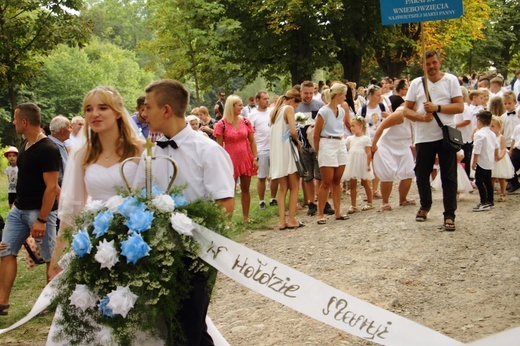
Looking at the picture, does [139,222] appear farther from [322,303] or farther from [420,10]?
[420,10]

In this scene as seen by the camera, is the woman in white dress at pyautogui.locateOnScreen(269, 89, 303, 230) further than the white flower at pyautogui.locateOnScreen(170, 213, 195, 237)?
Yes

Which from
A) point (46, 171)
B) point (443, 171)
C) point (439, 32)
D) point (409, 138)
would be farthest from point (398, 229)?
point (439, 32)

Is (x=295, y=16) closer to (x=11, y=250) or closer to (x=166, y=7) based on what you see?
(x=166, y=7)

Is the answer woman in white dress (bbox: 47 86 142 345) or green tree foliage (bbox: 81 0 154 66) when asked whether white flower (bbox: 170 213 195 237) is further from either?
Result: green tree foliage (bbox: 81 0 154 66)

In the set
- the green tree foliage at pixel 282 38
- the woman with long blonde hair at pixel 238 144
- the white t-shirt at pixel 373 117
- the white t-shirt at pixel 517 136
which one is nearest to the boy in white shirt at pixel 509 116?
the white t-shirt at pixel 517 136

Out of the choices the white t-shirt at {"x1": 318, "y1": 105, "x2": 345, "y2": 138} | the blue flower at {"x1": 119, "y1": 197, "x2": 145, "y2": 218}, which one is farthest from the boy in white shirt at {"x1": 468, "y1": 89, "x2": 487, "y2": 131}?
the blue flower at {"x1": 119, "y1": 197, "x2": 145, "y2": 218}

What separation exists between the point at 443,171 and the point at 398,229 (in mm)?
1052

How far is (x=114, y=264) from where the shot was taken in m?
3.84

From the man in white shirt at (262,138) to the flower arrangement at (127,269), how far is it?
30.8 feet

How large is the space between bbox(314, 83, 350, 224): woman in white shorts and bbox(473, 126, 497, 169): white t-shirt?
2.29 metres

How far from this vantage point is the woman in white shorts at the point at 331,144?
447 inches

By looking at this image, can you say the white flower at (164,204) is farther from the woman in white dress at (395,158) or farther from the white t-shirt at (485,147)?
the white t-shirt at (485,147)

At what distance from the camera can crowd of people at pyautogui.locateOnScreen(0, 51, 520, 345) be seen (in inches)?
179

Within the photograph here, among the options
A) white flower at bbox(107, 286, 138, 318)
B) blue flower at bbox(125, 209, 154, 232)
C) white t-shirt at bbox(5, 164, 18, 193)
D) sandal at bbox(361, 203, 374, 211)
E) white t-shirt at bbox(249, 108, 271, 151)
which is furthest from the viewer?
white t-shirt at bbox(249, 108, 271, 151)
